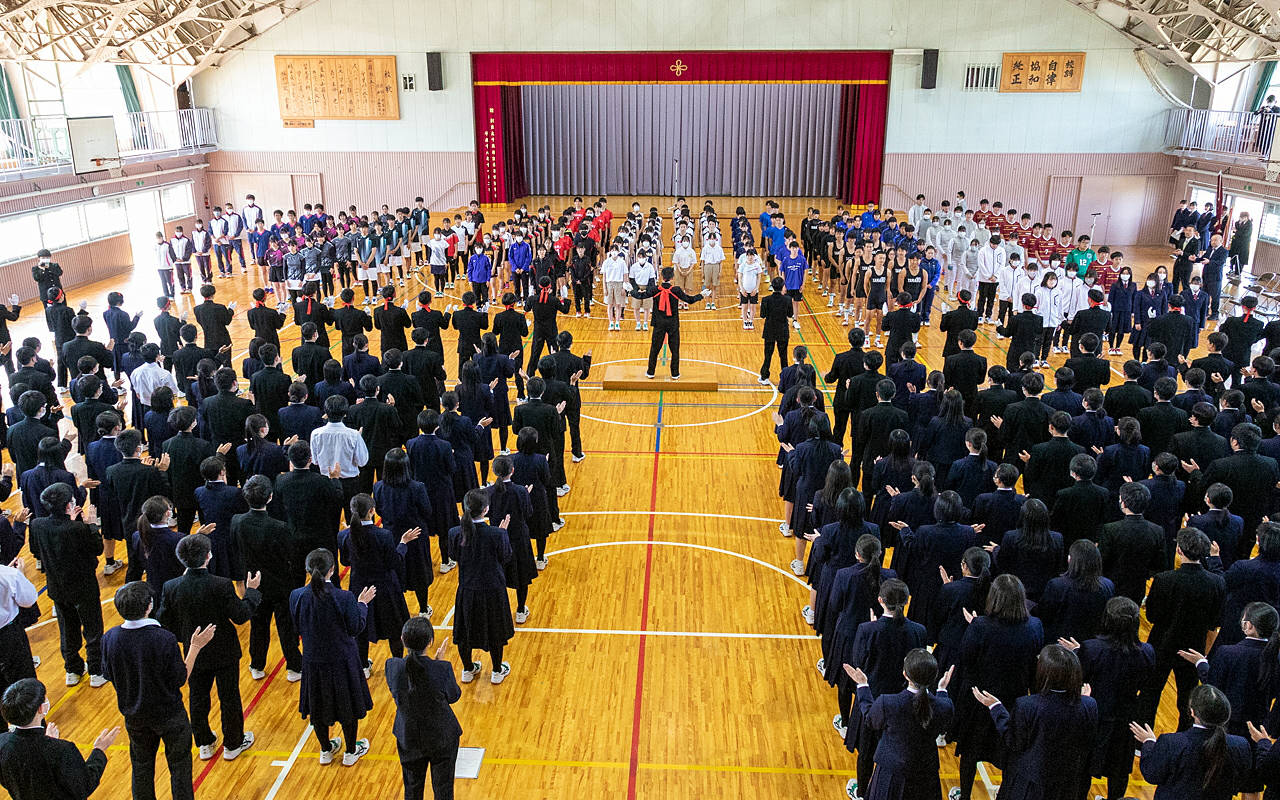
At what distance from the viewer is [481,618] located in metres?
7.14

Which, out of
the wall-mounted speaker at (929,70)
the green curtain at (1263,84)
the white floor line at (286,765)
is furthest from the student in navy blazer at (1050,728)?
the green curtain at (1263,84)

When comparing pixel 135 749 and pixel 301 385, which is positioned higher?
pixel 301 385

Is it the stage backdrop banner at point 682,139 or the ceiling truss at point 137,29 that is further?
the stage backdrop banner at point 682,139

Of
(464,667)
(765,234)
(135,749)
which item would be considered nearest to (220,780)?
(135,749)

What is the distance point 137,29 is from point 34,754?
2632cm

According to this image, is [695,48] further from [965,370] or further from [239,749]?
[239,749]

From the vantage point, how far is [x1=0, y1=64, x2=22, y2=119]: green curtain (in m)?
22.4

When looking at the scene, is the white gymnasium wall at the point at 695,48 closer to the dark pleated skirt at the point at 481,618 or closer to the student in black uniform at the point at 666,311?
the student in black uniform at the point at 666,311

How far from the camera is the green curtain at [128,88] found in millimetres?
26641

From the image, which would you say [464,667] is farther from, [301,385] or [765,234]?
[765,234]

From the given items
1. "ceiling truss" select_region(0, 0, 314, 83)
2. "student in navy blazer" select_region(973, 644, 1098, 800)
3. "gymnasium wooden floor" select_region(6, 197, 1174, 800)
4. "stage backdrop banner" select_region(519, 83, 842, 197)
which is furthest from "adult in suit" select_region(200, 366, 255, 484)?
"stage backdrop banner" select_region(519, 83, 842, 197)

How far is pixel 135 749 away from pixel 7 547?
7.00 feet

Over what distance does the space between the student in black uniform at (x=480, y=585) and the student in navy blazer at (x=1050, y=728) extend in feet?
11.8

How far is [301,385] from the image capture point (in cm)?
883
